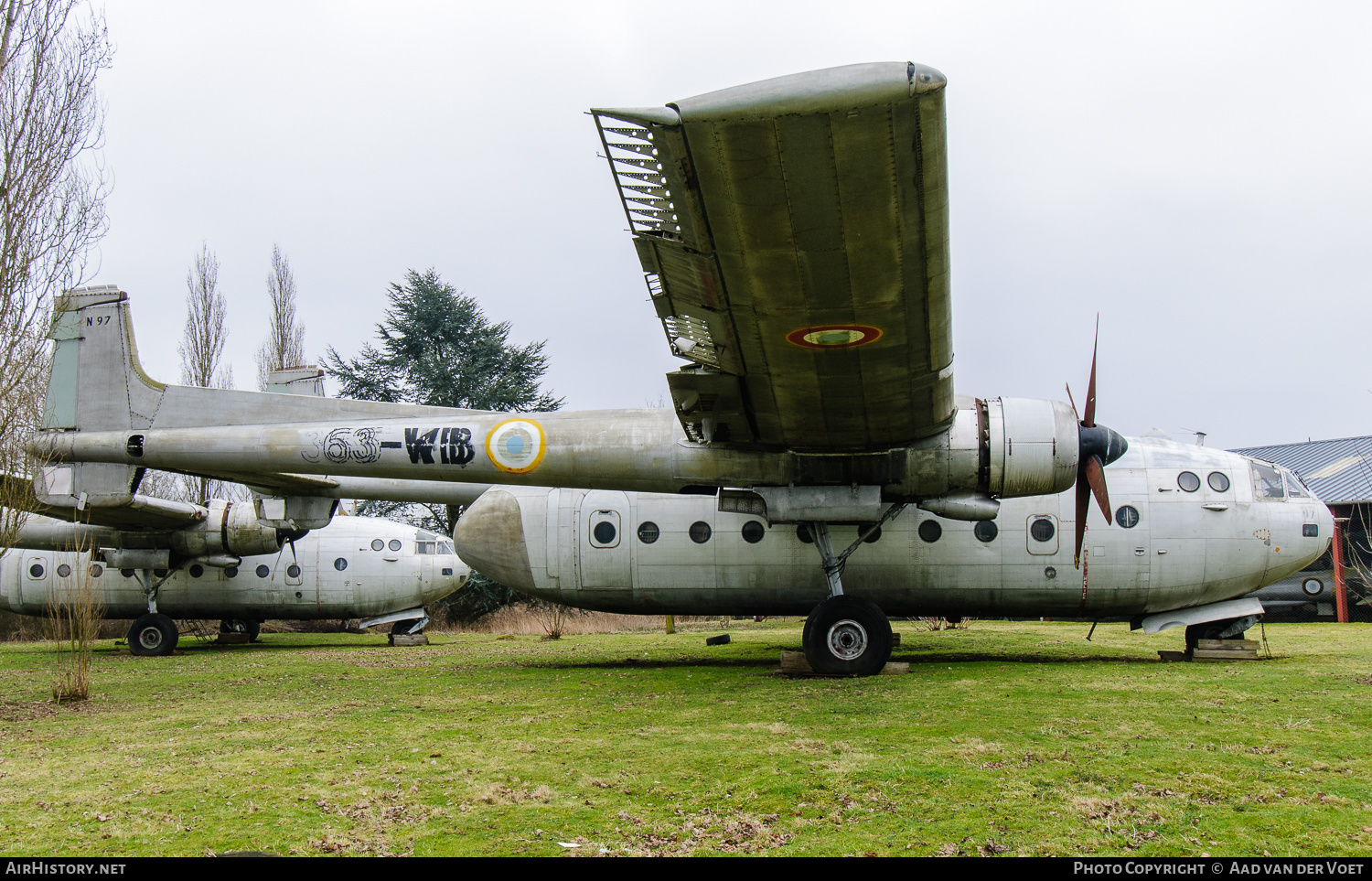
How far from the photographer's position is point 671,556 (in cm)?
1383

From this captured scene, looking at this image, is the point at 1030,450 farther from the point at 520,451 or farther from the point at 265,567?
the point at 265,567

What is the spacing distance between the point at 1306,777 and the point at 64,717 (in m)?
11.7

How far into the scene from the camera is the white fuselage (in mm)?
22297

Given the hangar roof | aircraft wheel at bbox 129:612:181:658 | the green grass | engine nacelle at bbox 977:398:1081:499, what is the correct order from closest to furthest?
the green grass < engine nacelle at bbox 977:398:1081:499 < aircraft wheel at bbox 129:612:181:658 < the hangar roof

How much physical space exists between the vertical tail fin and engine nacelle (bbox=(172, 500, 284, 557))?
8.30 meters

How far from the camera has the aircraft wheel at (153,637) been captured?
67.2 ft

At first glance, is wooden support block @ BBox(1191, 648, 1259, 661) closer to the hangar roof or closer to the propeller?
the propeller

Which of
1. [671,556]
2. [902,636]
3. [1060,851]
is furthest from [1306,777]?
[902,636]

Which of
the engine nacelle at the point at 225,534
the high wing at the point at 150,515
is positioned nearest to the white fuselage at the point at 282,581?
the engine nacelle at the point at 225,534

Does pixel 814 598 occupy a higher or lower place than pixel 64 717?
higher

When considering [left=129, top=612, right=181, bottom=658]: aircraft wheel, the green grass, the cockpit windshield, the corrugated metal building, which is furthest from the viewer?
the corrugated metal building

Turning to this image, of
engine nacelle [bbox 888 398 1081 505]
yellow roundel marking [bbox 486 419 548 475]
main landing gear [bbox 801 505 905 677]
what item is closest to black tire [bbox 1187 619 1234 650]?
engine nacelle [bbox 888 398 1081 505]

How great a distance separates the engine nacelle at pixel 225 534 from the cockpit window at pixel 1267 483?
786 inches

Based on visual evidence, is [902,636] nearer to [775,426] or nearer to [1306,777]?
[775,426]
